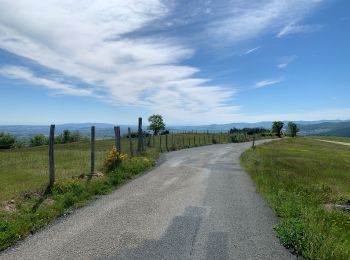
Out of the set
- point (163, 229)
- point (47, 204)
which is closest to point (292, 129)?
point (47, 204)

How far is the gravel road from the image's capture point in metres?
8.16

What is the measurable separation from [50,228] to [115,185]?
24.6 ft

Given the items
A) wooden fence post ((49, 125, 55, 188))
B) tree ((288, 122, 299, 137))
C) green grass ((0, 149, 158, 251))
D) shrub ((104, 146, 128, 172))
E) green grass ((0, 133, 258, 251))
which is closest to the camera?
green grass ((0, 149, 158, 251))

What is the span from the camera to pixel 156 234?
31.2ft

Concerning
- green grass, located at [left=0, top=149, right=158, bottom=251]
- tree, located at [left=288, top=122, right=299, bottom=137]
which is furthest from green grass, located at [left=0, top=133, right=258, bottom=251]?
tree, located at [left=288, top=122, right=299, bottom=137]

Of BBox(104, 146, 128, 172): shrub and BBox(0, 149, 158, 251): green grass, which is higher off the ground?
BBox(104, 146, 128, 172): shrub

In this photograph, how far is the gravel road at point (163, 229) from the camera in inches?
321

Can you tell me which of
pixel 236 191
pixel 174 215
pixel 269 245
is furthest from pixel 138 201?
pixel 269 245

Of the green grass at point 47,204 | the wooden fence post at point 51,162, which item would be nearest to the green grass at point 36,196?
the green grass at point 47,204

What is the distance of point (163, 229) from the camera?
998 cm

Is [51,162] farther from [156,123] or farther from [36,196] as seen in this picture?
[156,123]

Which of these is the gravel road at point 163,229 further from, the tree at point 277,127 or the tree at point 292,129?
the tree at point 292,129

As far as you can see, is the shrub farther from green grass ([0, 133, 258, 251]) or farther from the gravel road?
the gravel road

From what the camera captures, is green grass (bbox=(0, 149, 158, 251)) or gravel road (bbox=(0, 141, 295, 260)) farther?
green grass (bbox=(0, 149, 158, 251))
